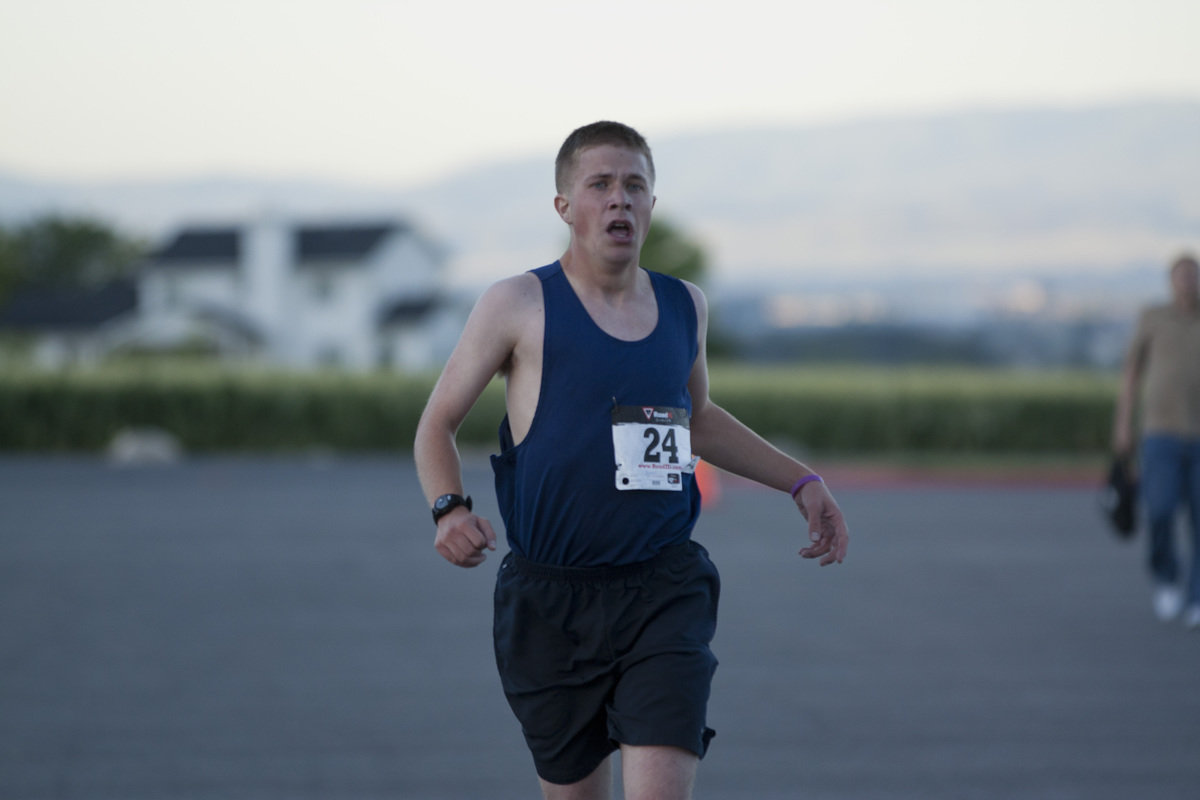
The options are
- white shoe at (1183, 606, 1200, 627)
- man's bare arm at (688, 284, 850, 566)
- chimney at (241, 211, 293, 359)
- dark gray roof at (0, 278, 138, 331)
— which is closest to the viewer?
man's bare arm at (688, 284, 850, 566)

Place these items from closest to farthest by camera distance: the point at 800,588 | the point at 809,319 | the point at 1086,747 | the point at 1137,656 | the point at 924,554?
1. the point at 1086,747
2. the point at 1137,656
3. the point at 800,588
4. the point at 924,554
5. the point at 809,319

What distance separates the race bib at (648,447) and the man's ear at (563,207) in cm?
48

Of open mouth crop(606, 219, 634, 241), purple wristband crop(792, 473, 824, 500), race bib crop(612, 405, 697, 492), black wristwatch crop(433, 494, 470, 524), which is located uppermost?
open mouth crop(606, 219, 634, 241)

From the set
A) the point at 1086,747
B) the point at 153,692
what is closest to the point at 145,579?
the point at 153,692

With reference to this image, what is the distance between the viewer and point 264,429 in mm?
32375

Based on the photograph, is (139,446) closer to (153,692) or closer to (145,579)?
(145,579)

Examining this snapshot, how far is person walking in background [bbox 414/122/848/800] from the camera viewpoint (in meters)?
3.50

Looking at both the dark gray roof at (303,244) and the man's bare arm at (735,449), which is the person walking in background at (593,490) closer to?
the man's bare arm at (735,449)

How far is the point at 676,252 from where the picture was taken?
72.5m

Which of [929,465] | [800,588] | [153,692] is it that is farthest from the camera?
[929,465]

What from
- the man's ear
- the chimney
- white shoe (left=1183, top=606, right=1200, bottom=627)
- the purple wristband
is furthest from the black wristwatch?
the chimney

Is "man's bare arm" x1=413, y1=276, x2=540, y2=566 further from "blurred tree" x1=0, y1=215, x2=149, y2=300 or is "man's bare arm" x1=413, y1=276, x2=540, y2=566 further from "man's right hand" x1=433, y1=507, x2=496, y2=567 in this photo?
"blurred tree" x1=0, y1=215, x2=149, y2=300

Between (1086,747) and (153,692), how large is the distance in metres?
4.45

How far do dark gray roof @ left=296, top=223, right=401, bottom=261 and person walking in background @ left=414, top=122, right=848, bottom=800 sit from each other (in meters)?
60.6
